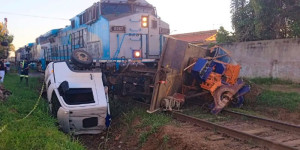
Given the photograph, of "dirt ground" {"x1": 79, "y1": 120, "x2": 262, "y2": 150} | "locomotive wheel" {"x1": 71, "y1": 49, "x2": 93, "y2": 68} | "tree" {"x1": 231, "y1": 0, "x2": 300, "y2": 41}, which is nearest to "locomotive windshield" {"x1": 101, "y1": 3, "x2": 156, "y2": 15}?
"locomotive wheel" {"x1": 71, "y1": 49, "x2": 93, "y2": 68}

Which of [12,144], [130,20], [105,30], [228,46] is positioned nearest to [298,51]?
[228,46]

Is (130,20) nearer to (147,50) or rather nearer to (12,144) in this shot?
(147,50)

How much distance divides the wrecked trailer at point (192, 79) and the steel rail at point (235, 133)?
650mm

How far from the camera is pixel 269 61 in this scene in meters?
13.4

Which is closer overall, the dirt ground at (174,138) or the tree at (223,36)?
the dirt ground at (174,138)

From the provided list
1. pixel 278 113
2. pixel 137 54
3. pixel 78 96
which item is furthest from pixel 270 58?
pixel 78 96

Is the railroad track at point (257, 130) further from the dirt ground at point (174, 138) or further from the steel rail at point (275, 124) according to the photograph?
the dirt ground at point (174, 138)

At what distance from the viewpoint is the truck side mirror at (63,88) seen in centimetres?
710

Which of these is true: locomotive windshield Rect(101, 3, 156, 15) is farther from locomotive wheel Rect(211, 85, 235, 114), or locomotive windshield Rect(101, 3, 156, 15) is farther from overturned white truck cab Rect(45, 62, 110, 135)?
locomotive wheel Rect(211, 85, 235, 114)

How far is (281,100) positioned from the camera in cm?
908

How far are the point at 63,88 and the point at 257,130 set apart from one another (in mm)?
4894

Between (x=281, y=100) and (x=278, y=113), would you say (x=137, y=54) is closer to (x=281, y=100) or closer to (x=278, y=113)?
(x=278, y=113)

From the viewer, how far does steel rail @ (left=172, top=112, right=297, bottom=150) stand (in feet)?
16.2

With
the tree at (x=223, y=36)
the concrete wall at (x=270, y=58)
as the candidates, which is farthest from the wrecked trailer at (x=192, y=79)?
the tree at (x=223, y=36)
